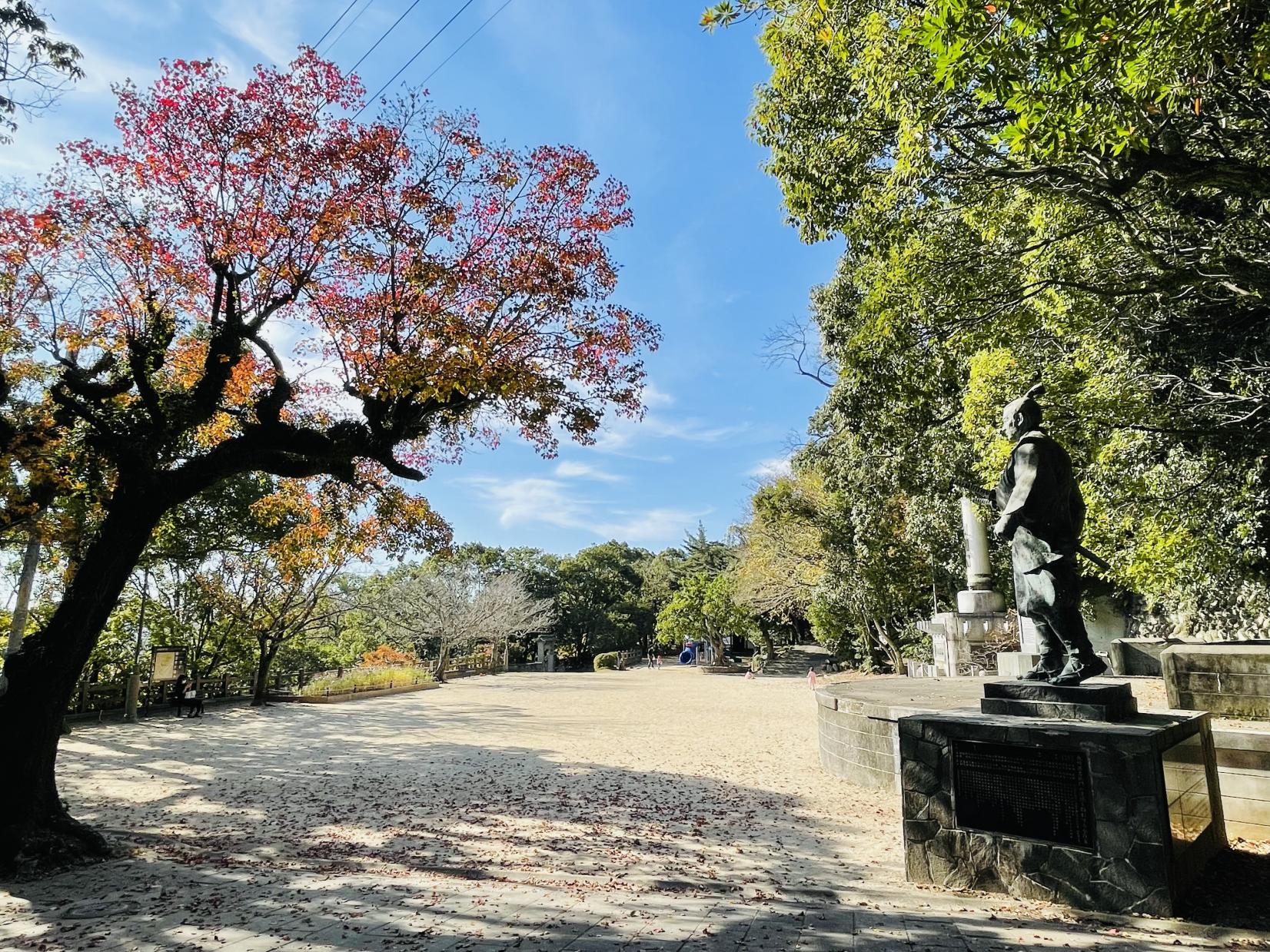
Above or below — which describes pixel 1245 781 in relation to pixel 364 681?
above

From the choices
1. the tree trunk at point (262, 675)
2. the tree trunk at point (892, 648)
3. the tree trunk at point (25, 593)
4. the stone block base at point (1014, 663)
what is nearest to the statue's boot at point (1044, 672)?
the stone block base at point (1014, 663)

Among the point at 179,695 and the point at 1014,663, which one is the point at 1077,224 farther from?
the point at 179,695

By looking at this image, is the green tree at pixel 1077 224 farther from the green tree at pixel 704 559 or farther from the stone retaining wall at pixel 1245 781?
the green tree at pixel 704 559

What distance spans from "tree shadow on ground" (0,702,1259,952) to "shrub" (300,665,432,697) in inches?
414

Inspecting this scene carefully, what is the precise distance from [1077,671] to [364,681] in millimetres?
21888

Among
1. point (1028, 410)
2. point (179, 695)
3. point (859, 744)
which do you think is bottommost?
point (179, 695)

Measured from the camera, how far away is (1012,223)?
844 centimetres

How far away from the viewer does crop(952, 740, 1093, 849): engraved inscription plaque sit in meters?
4.23

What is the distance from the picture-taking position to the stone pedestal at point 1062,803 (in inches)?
158

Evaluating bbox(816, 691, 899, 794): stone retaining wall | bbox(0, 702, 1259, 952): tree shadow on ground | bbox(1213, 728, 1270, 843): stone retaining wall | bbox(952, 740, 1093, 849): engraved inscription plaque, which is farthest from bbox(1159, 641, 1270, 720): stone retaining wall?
bbox(952, 740, 1093, 849): engraved inscription plaque

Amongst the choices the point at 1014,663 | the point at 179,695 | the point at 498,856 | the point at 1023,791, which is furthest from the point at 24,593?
the point at 1014,663

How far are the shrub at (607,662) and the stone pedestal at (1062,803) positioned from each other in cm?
3648

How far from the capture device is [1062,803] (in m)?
4.27

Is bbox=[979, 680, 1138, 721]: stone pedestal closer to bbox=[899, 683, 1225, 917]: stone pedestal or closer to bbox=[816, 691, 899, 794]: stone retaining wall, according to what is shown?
bbox=[899, 683, 1225, 917]: stone pedestal
